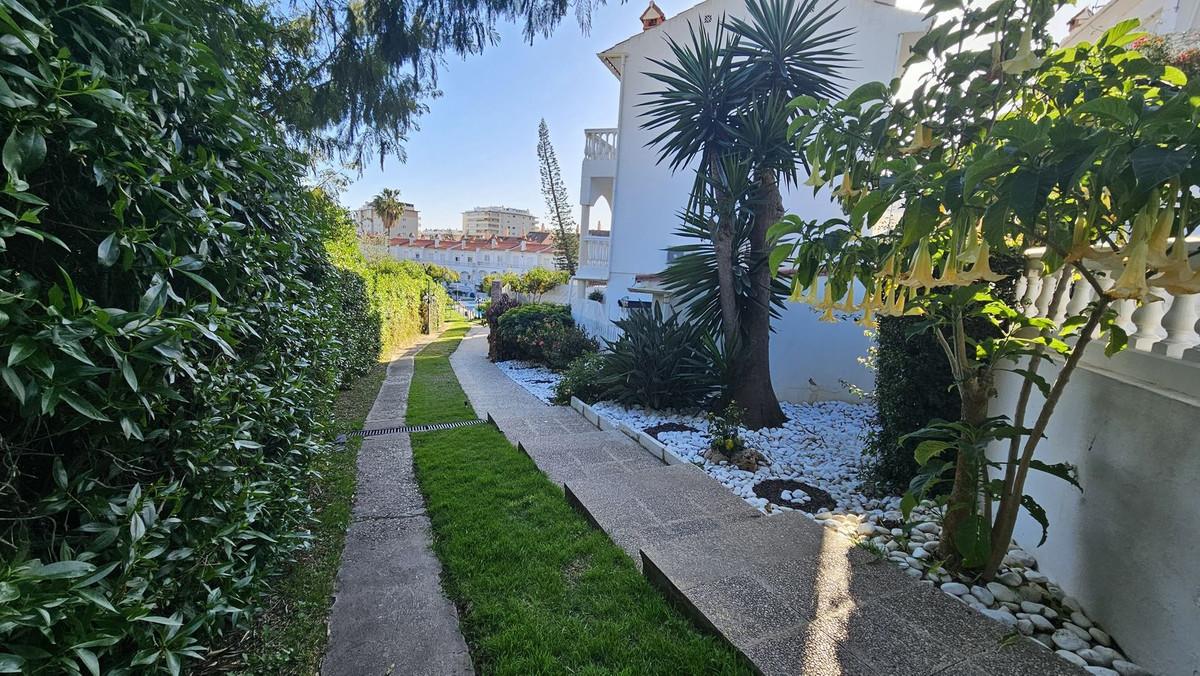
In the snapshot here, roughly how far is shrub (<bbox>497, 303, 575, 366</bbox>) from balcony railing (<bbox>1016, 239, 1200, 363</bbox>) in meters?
8.17

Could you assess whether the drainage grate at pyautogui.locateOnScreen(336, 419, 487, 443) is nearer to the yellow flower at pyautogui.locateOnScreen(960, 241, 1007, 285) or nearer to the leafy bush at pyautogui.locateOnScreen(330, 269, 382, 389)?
the leafy bush at pyautogui.locateOnScreen(330, 269, 382, 389)

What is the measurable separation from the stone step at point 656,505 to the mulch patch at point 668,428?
128cm

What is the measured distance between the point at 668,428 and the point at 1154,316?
151 inches

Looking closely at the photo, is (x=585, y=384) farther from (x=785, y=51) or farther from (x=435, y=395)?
(x=785, y=51)

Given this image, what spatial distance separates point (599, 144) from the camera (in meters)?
13.1

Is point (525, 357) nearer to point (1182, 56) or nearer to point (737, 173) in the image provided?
point (737, 173)

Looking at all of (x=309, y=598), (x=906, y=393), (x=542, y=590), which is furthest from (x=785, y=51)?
(x=309, y=598)

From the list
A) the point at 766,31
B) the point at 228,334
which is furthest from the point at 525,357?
the point at 228,334

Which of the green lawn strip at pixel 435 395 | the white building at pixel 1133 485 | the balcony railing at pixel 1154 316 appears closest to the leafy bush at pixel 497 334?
the green lawn strip at pixel 435 395

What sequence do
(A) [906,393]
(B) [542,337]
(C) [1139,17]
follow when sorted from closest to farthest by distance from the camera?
(A) [906,393], (C) [1139,17], (B) [542,337]

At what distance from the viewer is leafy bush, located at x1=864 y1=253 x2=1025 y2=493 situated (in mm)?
3197

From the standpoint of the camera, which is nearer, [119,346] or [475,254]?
[119,346]

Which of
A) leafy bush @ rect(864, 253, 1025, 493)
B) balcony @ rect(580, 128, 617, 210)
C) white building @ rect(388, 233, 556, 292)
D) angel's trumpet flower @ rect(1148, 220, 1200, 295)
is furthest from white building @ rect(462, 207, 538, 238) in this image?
angel's trumpet flower @ rect(1148, 220, 1200, 295)

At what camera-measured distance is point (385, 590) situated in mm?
2480
